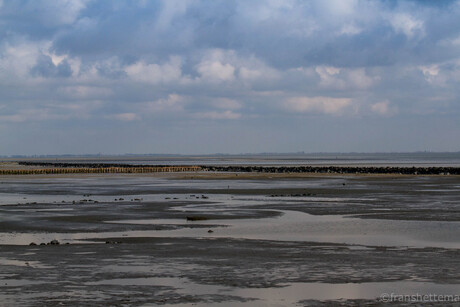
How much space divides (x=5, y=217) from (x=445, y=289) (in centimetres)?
2275

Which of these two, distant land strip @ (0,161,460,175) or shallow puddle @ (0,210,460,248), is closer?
shallow puddle @ (0,210,460,248)

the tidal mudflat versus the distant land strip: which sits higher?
the distant land strip

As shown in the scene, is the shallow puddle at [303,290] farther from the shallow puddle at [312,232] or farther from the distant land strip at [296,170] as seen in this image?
the distant land strip at [296,170]

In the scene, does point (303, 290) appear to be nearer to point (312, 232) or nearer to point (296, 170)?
point (312, 232)

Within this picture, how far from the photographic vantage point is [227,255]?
63.1 feet

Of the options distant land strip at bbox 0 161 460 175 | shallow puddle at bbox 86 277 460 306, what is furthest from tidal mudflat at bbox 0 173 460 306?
distant land strip at bbox 0 161 460 175

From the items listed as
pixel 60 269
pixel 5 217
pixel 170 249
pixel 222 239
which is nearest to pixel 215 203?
pixel 5 217

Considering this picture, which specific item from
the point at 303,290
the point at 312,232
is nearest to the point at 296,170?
the point at 312,232

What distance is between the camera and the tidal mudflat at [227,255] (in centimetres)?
1407

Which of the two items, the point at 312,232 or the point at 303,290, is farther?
the point at 312,232

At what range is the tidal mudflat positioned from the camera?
1407 centimetres

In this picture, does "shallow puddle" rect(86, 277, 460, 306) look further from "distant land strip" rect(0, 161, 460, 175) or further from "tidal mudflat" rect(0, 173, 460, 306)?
"distant land strip" rect(0, 161, 460, 175)

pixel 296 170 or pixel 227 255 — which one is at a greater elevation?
Answer: pixel 296 170

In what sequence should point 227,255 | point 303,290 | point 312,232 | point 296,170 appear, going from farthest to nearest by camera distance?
point 296,170
point 312,232
point 227,255
point 303,290
